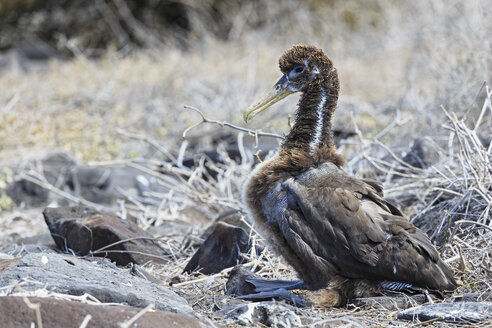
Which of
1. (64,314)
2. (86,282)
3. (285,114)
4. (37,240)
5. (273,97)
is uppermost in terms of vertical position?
(273,97)

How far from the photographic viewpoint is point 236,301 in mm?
4090

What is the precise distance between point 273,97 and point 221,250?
4.06 ft

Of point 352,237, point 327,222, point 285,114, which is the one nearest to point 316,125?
point 327,222

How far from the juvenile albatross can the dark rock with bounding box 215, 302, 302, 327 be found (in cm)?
→ 36

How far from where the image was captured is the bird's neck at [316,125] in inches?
170

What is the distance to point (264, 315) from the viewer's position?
3.67 metres

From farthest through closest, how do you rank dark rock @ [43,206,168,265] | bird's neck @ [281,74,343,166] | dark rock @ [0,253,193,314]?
dark rock @ [43,206,168,265], bird's neck @ [281,74,343,166], dark rock @ [0,253,193,314]

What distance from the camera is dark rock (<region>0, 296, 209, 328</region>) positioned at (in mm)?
3045

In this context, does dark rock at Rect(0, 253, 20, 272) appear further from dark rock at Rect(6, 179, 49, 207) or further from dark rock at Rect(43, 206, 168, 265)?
dark rock at Rect(6, 179, 49, 207)

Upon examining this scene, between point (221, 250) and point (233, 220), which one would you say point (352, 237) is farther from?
point (233, 220)

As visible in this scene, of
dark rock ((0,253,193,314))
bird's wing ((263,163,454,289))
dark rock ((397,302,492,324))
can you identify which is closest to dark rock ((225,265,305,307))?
bird's wing ((263,163,454,289))

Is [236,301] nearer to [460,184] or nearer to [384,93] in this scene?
[460,184]

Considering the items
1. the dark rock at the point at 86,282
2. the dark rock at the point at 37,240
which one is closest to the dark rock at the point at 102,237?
the dark rock at the point at 37,240

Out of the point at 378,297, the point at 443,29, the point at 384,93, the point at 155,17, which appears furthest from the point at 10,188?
the point at 155,17
